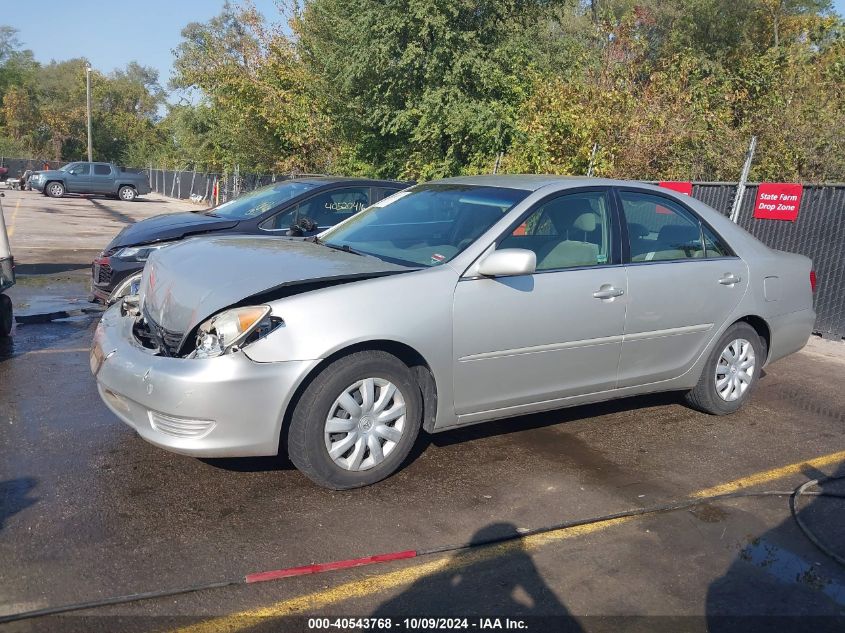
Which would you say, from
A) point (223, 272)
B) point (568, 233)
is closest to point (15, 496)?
point (223, 272)

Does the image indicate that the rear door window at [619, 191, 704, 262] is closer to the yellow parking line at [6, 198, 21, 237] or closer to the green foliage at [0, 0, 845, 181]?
the green foliage at [0, 0, 845, 181]

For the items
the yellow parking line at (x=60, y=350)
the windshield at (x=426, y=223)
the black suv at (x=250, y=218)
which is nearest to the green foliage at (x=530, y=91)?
the black suv at (x=250, y=218)

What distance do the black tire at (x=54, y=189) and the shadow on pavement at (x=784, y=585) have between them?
1424 inches

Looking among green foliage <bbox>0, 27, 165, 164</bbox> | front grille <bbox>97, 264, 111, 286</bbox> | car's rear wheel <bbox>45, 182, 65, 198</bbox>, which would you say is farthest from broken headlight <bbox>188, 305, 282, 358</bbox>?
green foliage <bbox>0, 27, 165, 164</bbox>

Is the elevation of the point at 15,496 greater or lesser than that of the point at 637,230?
lesser

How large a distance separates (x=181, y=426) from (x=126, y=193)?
35.2 metres

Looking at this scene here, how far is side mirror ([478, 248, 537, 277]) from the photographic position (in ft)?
14.5

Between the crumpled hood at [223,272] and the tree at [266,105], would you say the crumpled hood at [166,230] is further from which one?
the tree at [266,105]

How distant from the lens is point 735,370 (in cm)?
595

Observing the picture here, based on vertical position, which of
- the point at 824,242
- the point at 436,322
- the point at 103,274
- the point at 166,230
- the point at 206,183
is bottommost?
the point at 206,183

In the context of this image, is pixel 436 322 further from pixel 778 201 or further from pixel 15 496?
pixel 778 201

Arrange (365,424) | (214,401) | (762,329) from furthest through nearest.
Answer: (762,329) → (365,424) → (214,401)

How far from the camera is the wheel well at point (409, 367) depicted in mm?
4000

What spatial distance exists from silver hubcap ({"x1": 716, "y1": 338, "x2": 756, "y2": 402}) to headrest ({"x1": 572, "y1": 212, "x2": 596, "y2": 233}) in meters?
1.51
